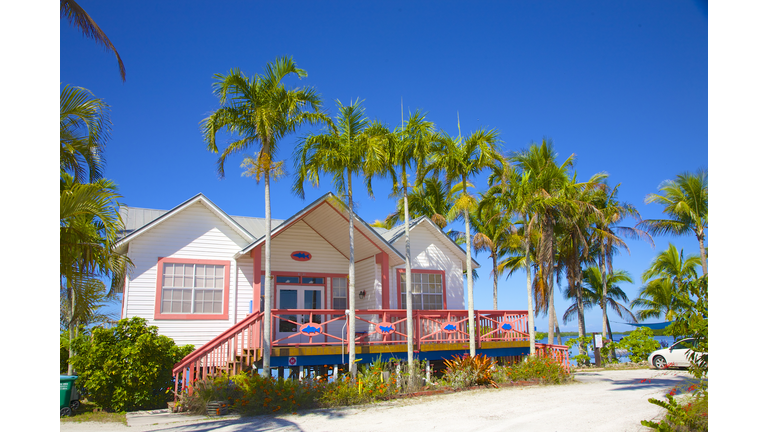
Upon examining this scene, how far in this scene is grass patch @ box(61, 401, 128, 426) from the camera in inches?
443

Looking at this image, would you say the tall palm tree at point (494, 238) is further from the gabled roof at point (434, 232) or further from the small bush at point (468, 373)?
the small bush at point (468, 373)

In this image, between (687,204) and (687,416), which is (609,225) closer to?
(687,204)

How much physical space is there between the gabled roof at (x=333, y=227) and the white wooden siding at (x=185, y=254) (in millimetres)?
803

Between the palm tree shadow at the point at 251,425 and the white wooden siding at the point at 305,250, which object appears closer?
the palm tree shadow at the point at 251,425

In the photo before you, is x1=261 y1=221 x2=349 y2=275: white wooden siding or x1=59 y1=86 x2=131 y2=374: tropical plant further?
x1=261 y1=221 x2=349 y2=275: white wooden siding

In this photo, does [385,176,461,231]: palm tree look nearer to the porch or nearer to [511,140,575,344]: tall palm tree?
[511,140,575,344]: tall palm tree

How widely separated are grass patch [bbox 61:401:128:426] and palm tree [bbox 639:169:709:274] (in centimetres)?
2499

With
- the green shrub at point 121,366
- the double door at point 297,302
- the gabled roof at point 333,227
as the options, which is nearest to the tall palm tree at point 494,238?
the gabled roof at point 333,227

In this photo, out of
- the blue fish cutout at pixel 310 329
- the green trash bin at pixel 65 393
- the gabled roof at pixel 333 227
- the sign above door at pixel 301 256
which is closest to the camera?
the green trash bin at pixel 65 393

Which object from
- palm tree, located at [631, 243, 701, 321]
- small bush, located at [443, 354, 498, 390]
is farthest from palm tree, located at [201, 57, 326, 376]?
palm tree, located at [631, 243, 701, 321]

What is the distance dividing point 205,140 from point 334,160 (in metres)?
3.56

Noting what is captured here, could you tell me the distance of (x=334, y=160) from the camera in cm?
1384

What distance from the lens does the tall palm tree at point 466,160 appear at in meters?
15.1
